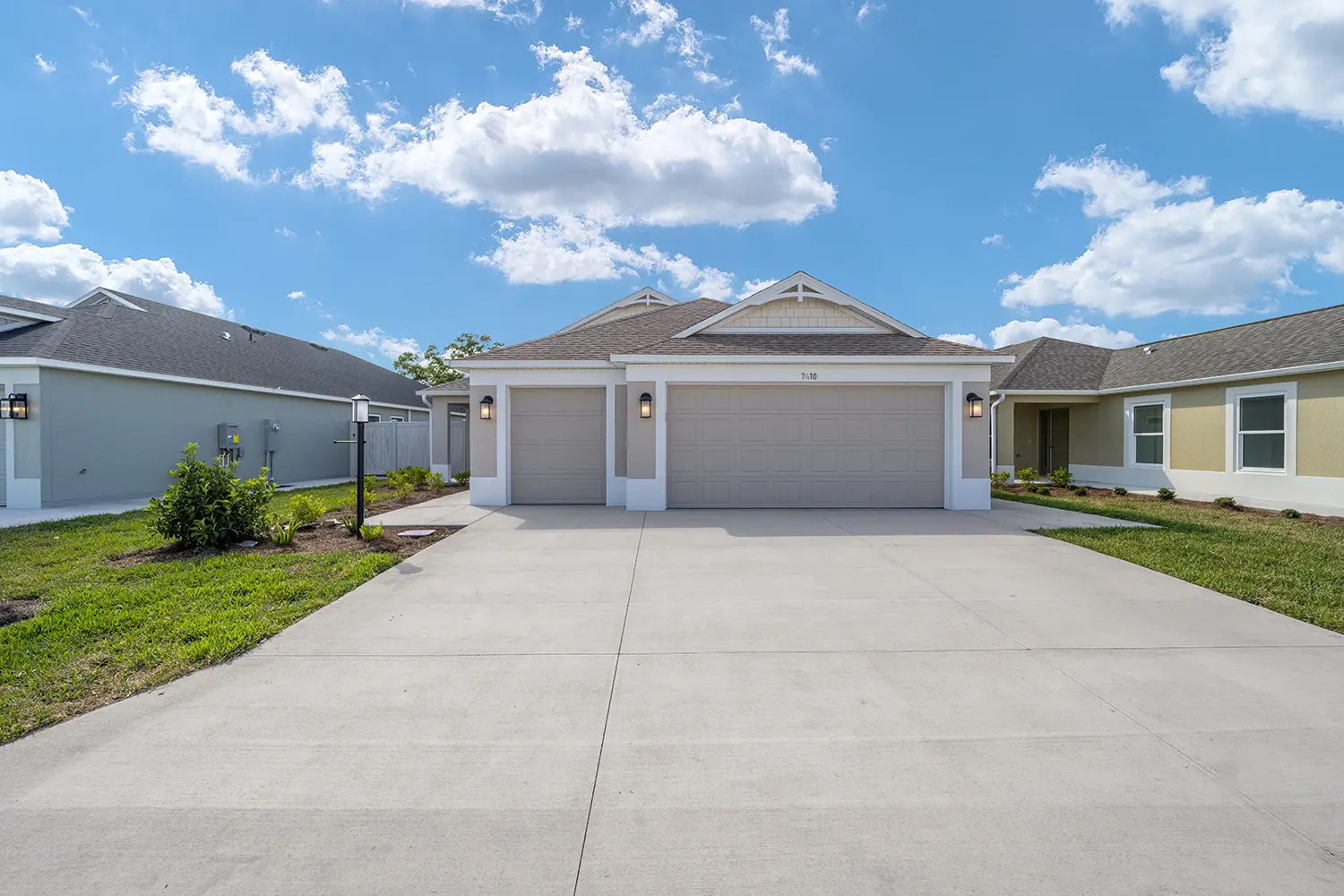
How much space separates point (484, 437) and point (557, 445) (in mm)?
1373

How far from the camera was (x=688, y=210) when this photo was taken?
1678 centimetres

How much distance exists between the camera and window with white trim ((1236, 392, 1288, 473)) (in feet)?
37.0

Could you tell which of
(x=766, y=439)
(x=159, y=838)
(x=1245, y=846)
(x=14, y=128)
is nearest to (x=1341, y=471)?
(x=766, y=439)

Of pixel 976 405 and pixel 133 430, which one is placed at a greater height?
pixel 976 405

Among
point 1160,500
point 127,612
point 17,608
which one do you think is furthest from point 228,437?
point 1160,500

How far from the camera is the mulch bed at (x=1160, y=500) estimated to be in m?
10.0

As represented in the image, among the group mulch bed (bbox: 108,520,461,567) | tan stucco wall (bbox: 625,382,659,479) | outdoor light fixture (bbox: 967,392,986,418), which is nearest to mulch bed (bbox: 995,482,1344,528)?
outdoor light fixture (bbox: 967,392,986,418)

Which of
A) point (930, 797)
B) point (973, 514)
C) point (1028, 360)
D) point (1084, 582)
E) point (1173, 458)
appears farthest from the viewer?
point (1028, 360)

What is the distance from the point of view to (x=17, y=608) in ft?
16.1

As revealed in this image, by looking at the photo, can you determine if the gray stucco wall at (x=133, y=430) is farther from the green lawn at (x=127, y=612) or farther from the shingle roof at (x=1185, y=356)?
the shingle roof at (x=1185, y=356)

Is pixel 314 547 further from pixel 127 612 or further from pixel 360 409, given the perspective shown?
pixel 127 612

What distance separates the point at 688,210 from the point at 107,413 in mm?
14432

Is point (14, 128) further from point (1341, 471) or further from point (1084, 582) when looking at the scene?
point (1341, 471)

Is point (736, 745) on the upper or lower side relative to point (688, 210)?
lower
